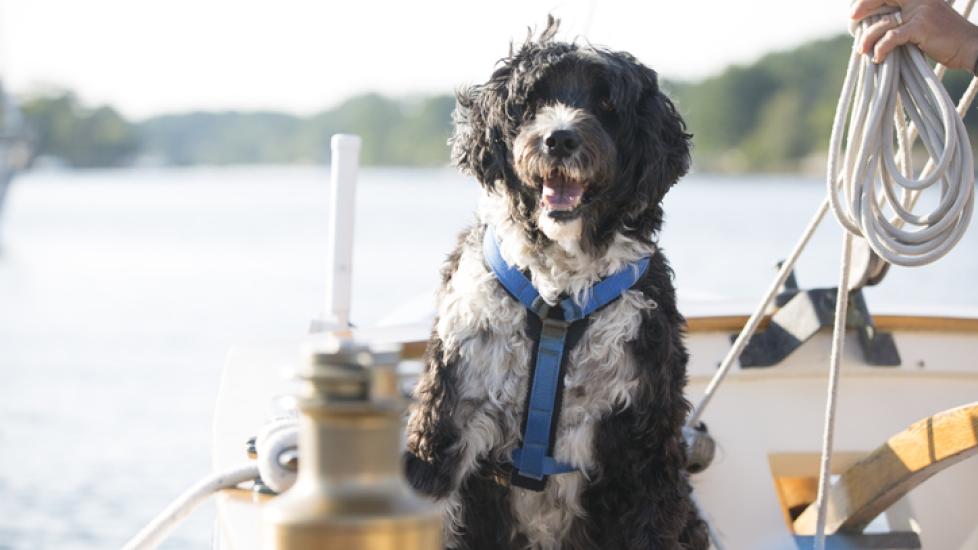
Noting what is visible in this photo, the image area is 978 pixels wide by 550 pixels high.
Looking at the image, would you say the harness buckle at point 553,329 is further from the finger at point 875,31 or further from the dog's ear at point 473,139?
the finger at point 875,31

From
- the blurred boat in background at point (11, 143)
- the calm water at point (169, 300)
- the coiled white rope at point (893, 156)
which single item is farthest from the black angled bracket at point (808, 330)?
the blurred boat in background at point (11, 143)

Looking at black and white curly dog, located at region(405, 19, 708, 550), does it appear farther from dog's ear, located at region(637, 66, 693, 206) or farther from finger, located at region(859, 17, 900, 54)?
finger, located at region(859, 17, 900, 54)

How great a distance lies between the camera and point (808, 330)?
15.5ft

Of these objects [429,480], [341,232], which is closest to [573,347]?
[429,480]

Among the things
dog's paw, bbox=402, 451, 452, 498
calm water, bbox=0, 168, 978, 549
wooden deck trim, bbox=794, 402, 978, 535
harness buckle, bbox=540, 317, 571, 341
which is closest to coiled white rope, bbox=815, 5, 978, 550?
wooden deck trim, bbox=794, 402, 978, 535

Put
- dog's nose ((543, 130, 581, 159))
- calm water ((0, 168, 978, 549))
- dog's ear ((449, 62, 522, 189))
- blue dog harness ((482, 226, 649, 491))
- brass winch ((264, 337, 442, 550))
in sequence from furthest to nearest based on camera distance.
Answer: calm water ((0, 168, 978, 549))
dog's ear ((449, 62, 522, 189))
blue dog harness ((482, 226, 649, 491))
dog's nose ((543, 130, 581, 159))
brass winch ((264, 337, 442, 550))

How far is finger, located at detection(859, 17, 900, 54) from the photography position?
3.64 meters

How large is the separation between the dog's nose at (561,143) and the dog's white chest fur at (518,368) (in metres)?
0.33

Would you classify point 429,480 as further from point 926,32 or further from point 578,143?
point 926,32

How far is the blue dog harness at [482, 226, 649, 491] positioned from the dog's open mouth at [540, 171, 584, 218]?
22 centimetres

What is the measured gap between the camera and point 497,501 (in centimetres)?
373

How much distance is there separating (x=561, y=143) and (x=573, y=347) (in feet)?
1.79

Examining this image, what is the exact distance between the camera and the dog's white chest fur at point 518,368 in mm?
3613

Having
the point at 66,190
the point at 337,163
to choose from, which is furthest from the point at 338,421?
the point at 66,190
